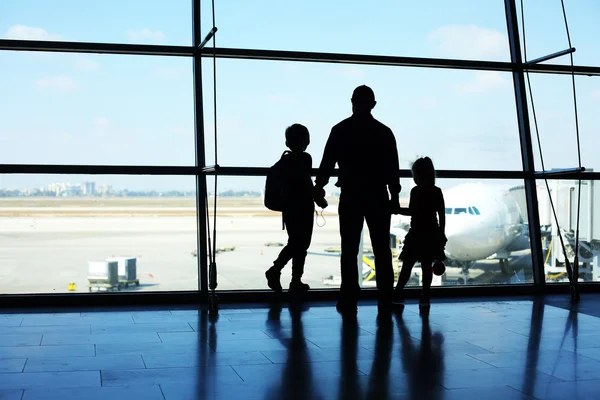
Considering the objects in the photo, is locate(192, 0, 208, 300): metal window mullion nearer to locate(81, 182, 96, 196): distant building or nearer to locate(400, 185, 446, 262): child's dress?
locate(81, 182, 96, 196): distant building

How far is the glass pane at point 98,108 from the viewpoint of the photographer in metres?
5.30

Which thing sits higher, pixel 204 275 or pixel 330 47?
pixel 330 47

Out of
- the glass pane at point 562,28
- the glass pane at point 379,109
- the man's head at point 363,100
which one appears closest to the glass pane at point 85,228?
the glass pane at point 379,109

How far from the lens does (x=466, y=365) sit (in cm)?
324

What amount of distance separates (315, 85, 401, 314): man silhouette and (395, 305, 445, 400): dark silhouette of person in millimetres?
568

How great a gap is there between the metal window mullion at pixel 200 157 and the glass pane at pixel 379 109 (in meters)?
0.08

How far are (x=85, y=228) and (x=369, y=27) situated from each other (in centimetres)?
286

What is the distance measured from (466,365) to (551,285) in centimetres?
301

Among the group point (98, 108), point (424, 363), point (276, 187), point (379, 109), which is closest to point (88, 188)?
point (98, 108)

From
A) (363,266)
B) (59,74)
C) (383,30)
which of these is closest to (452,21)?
(383,30)

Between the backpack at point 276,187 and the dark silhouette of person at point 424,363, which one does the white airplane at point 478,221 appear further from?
the dark silhouette of person at point 424,363

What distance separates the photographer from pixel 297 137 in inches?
195

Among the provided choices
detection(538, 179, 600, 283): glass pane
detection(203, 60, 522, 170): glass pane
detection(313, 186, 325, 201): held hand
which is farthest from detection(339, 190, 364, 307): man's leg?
detection(538, 179, 600, 283): glass pane

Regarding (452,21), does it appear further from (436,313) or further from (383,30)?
(436,313)
